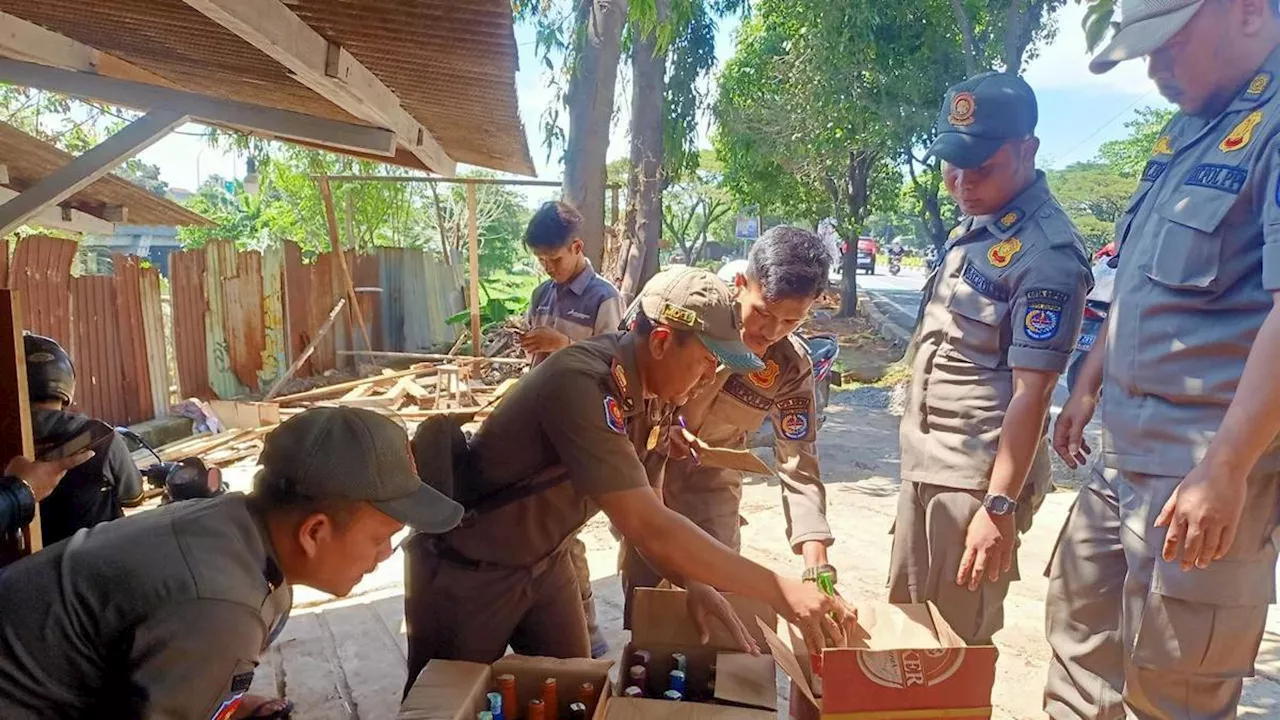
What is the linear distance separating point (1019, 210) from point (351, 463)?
193 cm

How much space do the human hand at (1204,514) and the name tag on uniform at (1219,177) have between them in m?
0.58

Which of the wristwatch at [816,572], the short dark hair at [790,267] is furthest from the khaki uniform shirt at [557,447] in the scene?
the wristwatch at [816,572]

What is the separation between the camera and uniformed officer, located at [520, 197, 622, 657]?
406cm

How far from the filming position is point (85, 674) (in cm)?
131

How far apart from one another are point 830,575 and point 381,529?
51.5 inches

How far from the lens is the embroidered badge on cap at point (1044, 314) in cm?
222

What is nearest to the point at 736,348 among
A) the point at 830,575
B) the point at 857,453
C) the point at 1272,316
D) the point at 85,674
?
the point at 830,575

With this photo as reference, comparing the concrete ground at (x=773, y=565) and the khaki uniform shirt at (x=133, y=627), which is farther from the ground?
the khaki uniform shirt at (x=133, y=627)

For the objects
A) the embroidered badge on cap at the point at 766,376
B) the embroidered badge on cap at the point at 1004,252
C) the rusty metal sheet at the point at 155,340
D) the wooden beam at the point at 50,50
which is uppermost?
the wooden beam at the point at 50,50

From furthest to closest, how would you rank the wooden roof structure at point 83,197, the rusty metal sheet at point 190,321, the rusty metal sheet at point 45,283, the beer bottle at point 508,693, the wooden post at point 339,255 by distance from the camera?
the wooden post at point 339,255, the rusty metal sheet at point 190,321, the rusty metal sheet at point 45,283, the wooden roof structure at point 83,197, the beer bottle at point 508,693

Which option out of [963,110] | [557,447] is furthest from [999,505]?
[557,447]

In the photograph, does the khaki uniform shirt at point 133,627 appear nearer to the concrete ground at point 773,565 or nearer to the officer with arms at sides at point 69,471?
the officer with arms at sides at point 69,471

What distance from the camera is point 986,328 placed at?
2393 millimetres

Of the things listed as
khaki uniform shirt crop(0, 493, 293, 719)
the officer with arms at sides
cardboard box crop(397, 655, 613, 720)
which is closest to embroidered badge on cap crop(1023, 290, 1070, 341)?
cardboard box crop(397, 655, 613, 720)
